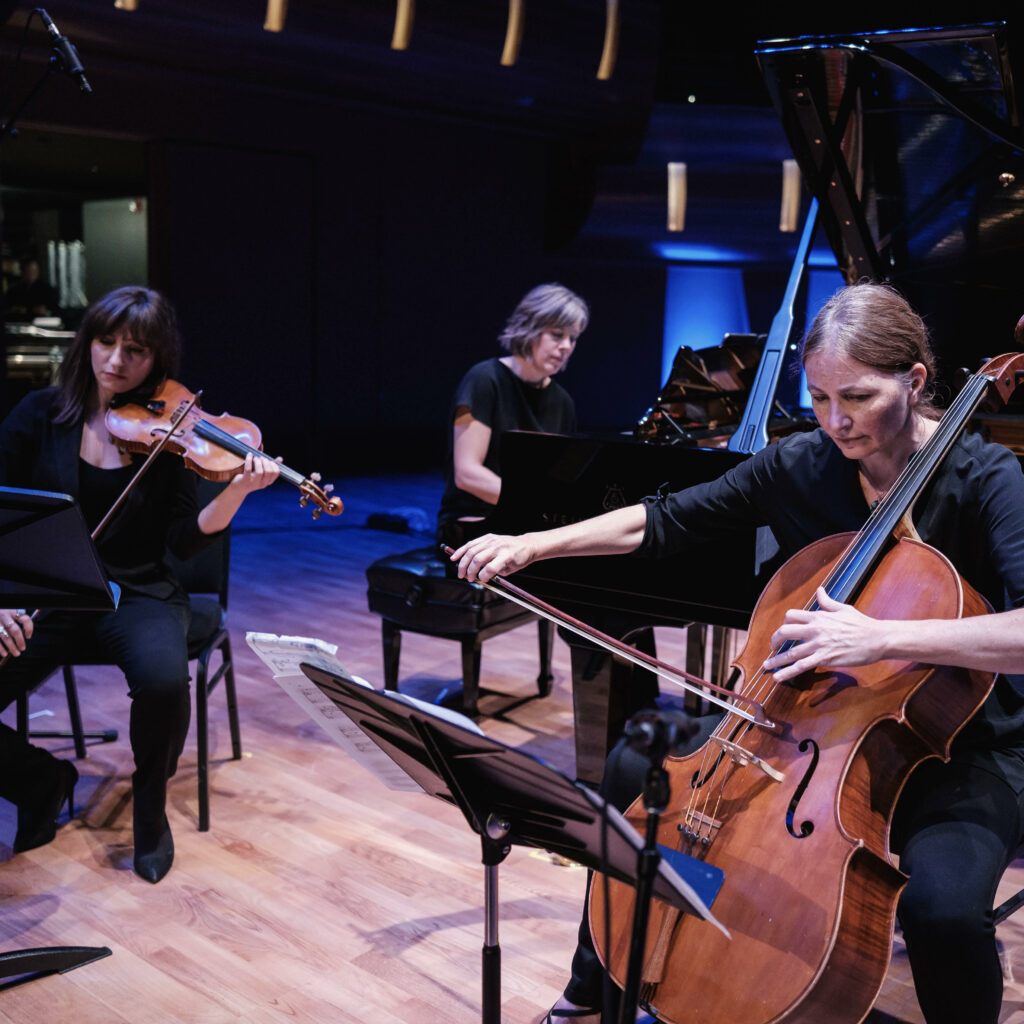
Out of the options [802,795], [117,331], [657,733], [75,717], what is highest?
[117,331]

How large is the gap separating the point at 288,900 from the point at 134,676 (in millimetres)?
581

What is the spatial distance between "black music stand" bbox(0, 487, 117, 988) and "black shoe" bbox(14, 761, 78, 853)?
0.54 metres

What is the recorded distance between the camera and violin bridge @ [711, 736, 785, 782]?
4.88 feet

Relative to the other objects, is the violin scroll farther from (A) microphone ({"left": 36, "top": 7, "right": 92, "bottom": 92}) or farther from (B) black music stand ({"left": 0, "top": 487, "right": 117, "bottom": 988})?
(A) microphone ({"left": 36, "top": 7, "right": 92, "bottom": 92})

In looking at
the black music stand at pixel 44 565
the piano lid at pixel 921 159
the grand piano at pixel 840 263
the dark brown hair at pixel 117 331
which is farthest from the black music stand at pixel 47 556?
the piano lid at pixel 921 159

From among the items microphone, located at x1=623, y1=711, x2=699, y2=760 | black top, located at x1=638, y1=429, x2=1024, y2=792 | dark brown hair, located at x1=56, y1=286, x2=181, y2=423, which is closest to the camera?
microphone, located at x1=623, y1=711, x2=699, y2=760

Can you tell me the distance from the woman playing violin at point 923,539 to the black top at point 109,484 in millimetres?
1172

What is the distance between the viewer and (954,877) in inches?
57.8

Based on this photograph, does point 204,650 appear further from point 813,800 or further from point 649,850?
point 649,850

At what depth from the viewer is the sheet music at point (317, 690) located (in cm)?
137

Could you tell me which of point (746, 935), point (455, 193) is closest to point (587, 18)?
point (455, 193)

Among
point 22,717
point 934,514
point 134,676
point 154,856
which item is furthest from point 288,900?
point 934,514

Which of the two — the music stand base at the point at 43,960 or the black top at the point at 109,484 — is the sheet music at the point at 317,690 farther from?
the black top at the point at 109,484

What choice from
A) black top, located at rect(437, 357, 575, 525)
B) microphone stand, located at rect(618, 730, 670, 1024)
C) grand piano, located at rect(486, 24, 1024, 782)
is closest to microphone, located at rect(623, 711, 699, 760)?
microphone stand, located at rect(618, 730, 670, 1024)
